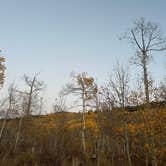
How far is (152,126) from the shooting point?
45.5 feet

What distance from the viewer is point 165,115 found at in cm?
1390

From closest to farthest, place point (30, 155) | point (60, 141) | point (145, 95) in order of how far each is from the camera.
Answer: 1. point (145, 95)
2. point (30, 155)
3. point (60, 141)

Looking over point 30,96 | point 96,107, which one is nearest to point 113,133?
point 96,107

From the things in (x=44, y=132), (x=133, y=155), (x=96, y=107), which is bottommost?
(x=133, y=155)

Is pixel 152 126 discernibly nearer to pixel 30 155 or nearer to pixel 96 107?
pixel 96 107

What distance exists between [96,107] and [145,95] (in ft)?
26.6

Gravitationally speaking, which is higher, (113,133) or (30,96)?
(30,96)

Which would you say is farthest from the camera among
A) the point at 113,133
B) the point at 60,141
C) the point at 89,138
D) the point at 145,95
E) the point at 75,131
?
the point at 75,131

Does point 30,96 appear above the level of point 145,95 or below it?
above

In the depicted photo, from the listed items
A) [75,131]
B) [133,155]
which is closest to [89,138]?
[75,131]

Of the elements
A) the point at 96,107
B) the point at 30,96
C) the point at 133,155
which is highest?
the point at 30,96

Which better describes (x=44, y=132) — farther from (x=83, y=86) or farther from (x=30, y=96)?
(x=83, y=86)

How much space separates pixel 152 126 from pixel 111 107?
13.9 feet

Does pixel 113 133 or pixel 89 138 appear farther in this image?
pixel 89 138
